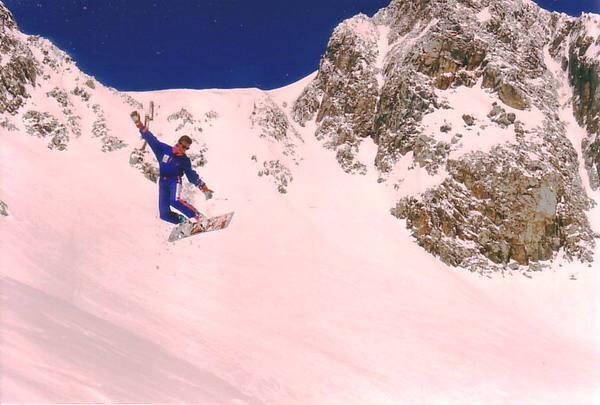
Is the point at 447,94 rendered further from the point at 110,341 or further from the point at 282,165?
the point at 110,341

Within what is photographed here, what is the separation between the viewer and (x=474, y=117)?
29234 mm

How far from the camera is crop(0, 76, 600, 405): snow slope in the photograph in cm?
485

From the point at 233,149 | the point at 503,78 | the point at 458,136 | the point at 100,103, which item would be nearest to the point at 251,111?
the point at 233,149

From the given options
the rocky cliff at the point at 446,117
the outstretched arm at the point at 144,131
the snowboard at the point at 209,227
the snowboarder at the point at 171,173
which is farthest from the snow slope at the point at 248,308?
the outstretched arm at the point at 144,131

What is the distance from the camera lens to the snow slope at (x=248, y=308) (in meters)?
4.85

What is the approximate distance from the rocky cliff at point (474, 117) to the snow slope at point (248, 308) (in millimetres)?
2574

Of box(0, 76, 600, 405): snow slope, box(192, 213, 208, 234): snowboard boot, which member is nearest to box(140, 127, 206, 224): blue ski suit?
box(192, 213, 208, 234): snowboard boot

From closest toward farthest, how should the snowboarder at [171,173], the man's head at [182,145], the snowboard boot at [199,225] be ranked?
1. the man's head at [182,145]
2. the snowboarder at [171,173]
3. the snowboard boot at [199,225]

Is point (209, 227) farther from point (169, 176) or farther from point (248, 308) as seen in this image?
point (248, 308)

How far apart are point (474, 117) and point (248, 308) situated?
25.4 m

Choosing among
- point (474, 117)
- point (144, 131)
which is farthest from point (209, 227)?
point (474, 117)

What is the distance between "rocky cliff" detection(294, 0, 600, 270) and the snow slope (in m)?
2.57

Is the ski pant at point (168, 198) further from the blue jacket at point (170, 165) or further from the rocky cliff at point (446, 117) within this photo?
A: the rocky cliff at point (446, 117)

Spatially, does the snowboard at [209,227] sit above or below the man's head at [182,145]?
below
